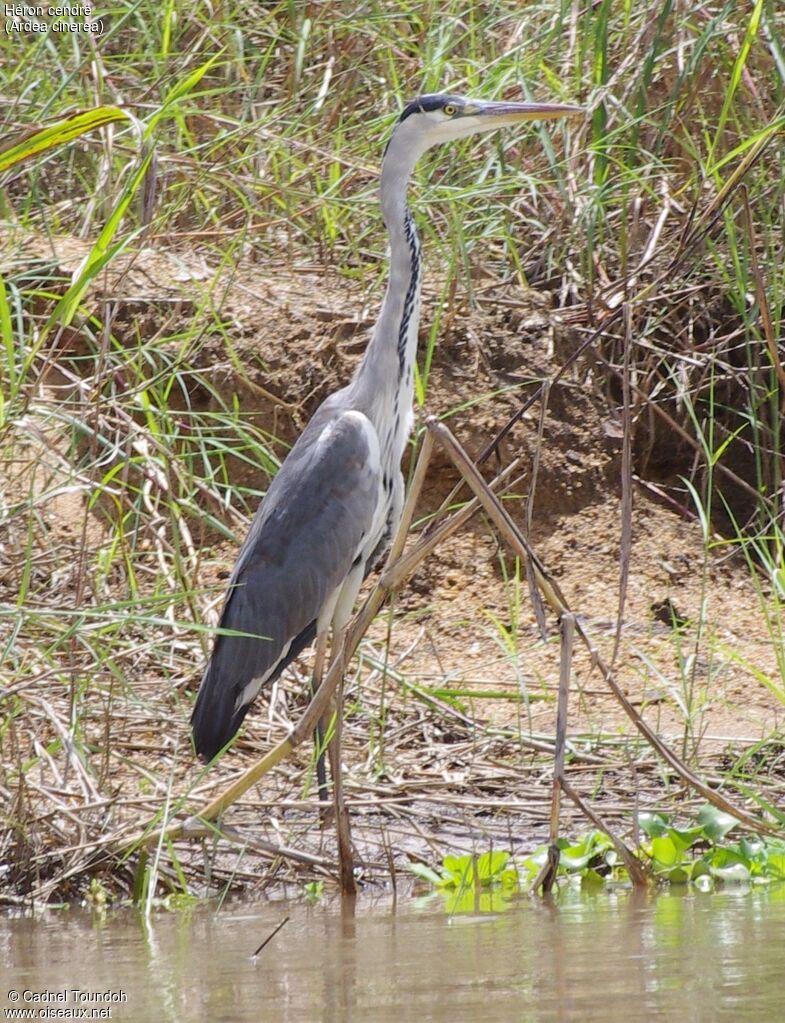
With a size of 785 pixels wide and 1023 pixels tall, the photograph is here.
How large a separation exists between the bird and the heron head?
0.91ft

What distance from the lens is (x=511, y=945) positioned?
3.04 m

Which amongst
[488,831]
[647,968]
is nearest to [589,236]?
[488,831]

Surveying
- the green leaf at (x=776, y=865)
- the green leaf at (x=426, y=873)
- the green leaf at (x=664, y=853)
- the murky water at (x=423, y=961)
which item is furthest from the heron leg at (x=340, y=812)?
the green leaf at (x=776, y=865)

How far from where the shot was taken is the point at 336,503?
456 cm

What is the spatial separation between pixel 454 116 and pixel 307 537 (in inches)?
54.7

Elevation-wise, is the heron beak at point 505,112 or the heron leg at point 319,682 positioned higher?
the heron beak at point 505,112

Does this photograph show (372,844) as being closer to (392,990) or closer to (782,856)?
(782,856)

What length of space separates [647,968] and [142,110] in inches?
175

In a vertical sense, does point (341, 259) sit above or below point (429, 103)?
below

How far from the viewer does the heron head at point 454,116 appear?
16.0 ft

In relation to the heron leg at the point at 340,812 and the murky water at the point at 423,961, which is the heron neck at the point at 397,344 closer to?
the heron leg at the point at 340,812

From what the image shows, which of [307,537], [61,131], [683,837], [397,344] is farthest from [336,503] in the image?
[61,131]

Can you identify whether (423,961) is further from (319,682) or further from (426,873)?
(319,682)

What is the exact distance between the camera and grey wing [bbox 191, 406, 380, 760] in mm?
4523
